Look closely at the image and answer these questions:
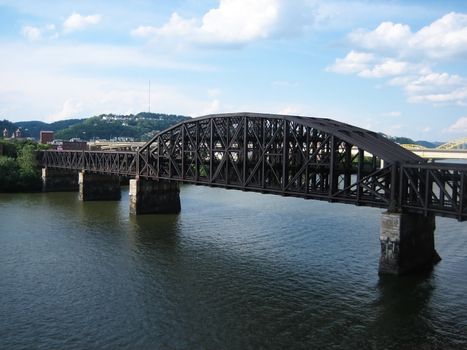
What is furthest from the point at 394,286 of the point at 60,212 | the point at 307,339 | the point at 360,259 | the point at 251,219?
the point at 60,212

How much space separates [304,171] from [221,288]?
1873 cm

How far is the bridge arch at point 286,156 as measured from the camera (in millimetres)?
45969

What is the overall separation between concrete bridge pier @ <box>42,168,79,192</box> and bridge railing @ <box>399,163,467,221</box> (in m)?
83.8

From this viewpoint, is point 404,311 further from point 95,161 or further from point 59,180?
point 59,180

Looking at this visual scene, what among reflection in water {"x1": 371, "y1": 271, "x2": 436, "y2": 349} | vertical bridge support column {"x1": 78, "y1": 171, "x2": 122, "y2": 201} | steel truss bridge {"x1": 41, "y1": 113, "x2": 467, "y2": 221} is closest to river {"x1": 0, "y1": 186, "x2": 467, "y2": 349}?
reflection in water {"x1": 371, "y1": 271, "x2": 436, "y2": 349}

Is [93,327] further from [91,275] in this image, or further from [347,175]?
[347,175]

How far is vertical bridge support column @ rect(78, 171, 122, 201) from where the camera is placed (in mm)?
93562

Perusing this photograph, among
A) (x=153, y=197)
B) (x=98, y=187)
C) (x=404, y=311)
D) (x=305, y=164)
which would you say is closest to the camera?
(x=404, y=311)

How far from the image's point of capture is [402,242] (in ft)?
137

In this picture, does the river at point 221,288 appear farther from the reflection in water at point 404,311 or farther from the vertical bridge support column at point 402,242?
the vertical bridge support column at point 402,242

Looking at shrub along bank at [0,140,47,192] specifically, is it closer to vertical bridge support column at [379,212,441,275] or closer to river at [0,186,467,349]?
river at [0,186,467,349]

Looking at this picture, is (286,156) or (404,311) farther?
(286,156)

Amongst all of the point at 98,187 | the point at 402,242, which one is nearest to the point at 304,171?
the point at 402,242

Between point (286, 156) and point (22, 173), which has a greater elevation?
point (286, 156)
